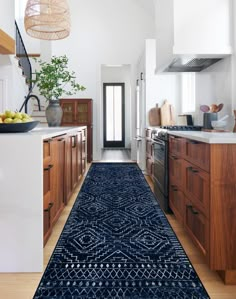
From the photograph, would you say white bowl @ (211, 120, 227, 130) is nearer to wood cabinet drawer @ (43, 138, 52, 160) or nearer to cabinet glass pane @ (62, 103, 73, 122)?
wood cabinet drawer @ (43, 138, 52, 160)

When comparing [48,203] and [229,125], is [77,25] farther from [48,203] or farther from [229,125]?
[48,203]

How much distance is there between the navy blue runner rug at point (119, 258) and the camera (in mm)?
1615

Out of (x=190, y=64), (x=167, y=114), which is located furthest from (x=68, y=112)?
(x=190, y=64)

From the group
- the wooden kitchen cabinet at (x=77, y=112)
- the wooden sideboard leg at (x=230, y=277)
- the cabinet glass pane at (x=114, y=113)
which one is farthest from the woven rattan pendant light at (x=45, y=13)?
the cabinet glass pane at (x=114, y=113)

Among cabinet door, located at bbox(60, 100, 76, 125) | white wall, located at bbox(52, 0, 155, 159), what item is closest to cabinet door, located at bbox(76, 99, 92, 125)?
cabinet door, located at bbox(60, 100, 76, 125)

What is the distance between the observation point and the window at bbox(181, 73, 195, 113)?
4.79 m

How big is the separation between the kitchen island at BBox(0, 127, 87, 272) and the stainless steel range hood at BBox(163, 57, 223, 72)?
6.61ft

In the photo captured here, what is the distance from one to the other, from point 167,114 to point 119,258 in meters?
3.72

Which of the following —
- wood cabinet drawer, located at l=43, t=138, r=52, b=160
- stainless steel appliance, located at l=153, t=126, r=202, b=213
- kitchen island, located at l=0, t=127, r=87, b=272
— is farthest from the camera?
stainless steel appliance, located at l=153, t=126, r=202, b=213

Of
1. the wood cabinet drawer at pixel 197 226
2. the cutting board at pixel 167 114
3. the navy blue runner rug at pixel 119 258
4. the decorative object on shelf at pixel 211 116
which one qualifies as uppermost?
the cutting board at pixel 167 114

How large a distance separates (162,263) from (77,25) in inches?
297

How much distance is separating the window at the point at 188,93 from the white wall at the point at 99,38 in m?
2.99

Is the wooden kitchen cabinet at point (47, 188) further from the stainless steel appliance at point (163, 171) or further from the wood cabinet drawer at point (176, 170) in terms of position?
the stainless steel appliance at point (163, 171)

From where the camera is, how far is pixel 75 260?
1.98 meters
